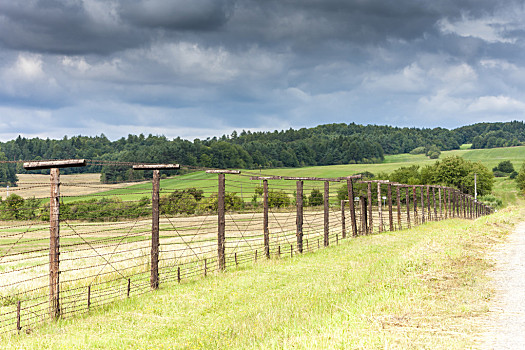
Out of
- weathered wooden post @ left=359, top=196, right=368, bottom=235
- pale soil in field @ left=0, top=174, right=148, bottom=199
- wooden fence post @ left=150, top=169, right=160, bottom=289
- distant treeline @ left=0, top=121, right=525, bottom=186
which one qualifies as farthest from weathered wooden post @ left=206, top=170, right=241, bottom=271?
distant treeline @ left=0, top=121, right=525, bottom=186

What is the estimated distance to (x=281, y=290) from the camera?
11.4 meters

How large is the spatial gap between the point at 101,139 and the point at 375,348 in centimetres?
18088

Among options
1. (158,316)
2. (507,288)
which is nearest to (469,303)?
(507,288)

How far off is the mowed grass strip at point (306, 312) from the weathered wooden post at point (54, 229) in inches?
27.4

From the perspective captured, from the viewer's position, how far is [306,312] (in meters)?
8.70

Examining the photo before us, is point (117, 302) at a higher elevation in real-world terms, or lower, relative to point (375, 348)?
lower

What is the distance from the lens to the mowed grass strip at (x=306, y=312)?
6.60 meters

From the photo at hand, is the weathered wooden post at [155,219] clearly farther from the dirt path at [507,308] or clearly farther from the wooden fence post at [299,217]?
the dirt path at [507,308]

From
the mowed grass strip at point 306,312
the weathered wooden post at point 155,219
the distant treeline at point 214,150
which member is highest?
the distant treeline at point 214,150

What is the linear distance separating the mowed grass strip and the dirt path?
0.23 m

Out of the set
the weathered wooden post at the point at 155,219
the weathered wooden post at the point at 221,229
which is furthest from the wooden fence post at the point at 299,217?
the weathered wooden post at the point at 155,219

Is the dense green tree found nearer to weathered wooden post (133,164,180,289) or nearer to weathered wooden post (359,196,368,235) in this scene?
weathered wooden post (359,196,368,235)

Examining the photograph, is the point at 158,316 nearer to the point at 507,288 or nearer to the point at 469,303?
the point at 469,303

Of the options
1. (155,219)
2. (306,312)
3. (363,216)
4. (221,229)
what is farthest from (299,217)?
(306,312)
